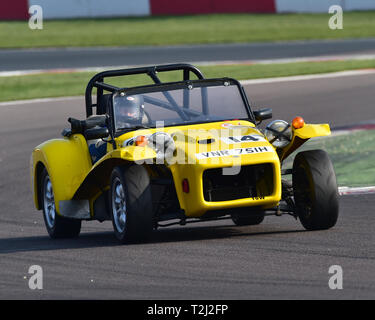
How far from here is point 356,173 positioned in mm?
13891

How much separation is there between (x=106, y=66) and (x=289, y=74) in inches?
192

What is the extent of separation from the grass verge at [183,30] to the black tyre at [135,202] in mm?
22384

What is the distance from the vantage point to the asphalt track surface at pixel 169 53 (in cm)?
2775

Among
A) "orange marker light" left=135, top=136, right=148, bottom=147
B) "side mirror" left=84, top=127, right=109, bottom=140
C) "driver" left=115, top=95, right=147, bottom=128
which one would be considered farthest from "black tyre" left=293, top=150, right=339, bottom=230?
"side mirror" left=84, top=127, right=109, bottom=140

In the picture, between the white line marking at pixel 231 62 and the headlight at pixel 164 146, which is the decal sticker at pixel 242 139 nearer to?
the headlight at pixel 164 146

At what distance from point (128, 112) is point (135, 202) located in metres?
1.45

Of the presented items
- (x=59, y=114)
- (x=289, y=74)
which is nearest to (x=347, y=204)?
(x=59, y=114)

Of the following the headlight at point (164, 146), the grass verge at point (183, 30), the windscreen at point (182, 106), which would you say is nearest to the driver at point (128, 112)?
the windscreen at point (182, 106)

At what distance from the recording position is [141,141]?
30.0 ft

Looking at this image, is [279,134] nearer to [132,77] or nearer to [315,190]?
[315,190]

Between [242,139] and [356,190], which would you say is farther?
[356,190]

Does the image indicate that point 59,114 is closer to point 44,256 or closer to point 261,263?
point 44,256

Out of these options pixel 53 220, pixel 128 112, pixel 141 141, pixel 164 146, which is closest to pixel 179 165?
pixel 164 146

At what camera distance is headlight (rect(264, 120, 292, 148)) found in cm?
969
